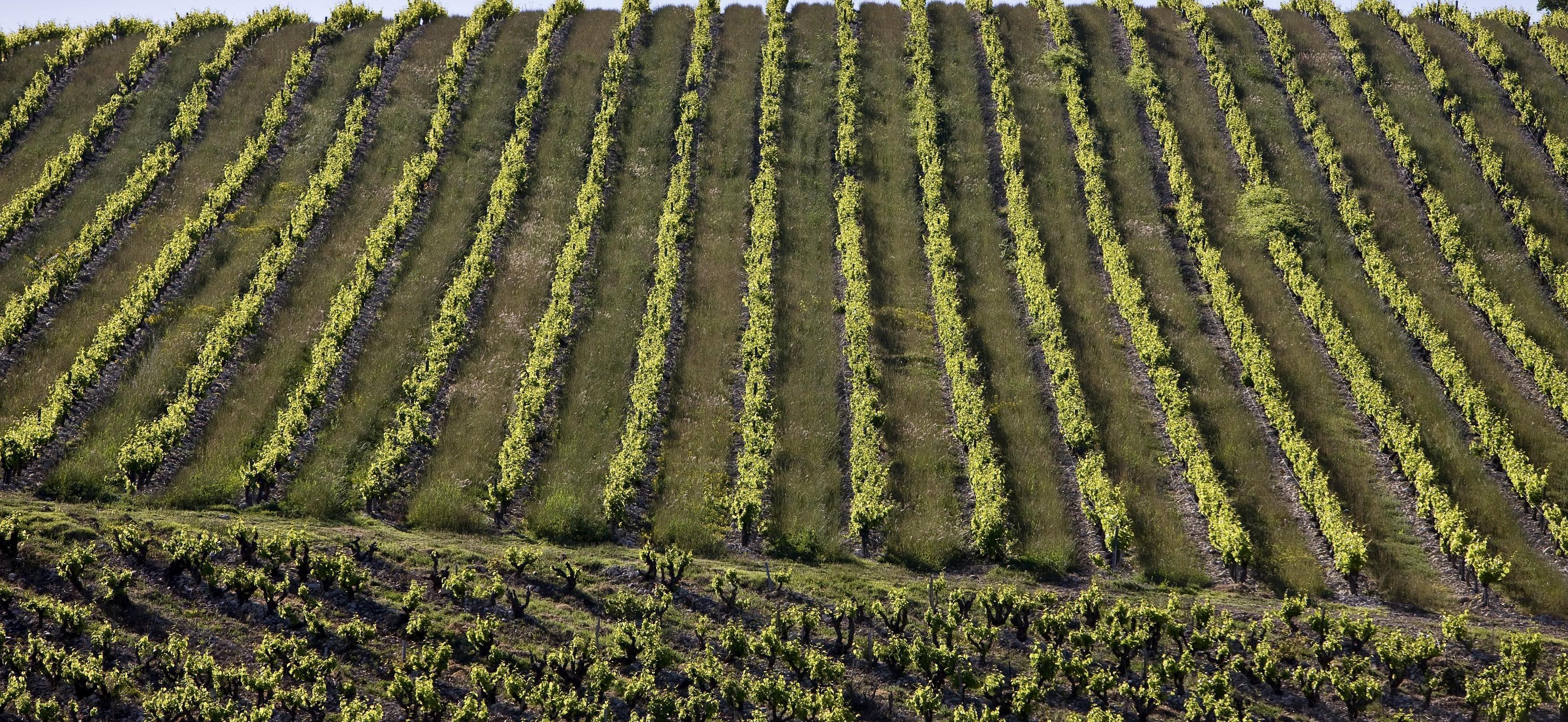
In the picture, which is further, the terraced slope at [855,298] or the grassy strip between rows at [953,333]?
the terraced slope at [855,298]

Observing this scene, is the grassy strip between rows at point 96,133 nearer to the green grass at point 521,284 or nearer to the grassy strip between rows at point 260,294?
the grassy strip between rows at point 260,294

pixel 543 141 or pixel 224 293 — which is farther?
pixel 543 141

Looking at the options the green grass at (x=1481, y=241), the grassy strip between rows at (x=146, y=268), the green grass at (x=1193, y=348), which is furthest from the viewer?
the green grass at (x=1481, y=241)

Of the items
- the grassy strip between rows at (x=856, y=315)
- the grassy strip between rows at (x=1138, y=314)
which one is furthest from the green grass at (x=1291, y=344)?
the grassy strip between rows at (x=856, y=315)

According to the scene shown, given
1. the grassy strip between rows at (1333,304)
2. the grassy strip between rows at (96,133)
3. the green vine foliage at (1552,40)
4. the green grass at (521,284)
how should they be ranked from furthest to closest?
the green vine foliage at (1552,40) → the grassy strip between rows at (96,133) → the green grass at (521,284) → the grassy strip between rows at (1333,304)

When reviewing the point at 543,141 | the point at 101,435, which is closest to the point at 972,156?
the point at 543,141

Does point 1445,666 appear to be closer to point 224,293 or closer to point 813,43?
point 224,293
